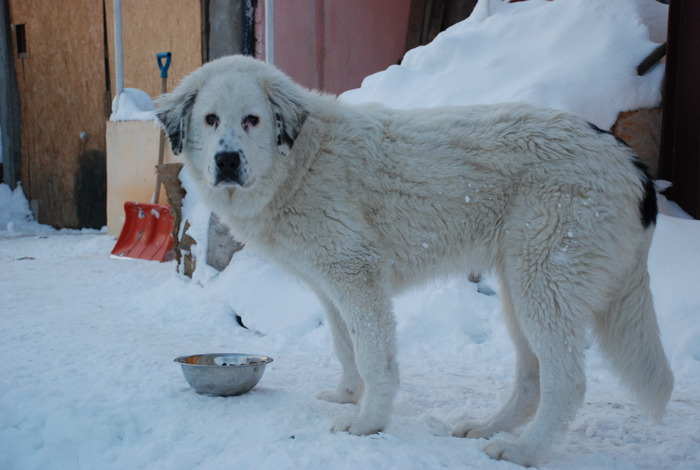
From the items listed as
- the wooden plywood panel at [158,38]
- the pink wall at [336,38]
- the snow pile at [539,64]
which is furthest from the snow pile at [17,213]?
the snow pile at [539,64]

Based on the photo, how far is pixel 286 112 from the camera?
317cm

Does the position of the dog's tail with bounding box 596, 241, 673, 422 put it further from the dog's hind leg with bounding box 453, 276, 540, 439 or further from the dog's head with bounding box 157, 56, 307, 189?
the dog's head with bounding box 157, 56, 307, 189

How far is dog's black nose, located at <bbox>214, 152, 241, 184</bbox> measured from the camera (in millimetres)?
3010

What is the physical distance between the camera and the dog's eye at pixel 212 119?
3162 millimetres

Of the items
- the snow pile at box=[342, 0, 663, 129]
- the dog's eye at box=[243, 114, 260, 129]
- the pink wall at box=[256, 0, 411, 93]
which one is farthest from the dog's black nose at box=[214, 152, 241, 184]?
the pink wall at box=[256, 0, 411, 93]

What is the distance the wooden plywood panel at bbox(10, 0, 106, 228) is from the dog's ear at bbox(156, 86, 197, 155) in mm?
11147

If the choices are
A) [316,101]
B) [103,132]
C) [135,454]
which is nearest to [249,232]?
[316,101]

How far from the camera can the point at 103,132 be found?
13.5 m

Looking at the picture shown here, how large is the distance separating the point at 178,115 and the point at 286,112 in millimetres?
584

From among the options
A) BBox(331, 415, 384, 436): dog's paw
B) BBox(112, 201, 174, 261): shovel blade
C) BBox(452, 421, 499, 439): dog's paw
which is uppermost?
BBox(331, 415, 384, 436): dog's paw

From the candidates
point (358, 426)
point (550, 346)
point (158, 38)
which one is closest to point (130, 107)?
point (158, 38)

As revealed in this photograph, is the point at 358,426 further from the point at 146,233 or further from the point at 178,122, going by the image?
the point at 146,233

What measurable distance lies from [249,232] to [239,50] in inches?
306

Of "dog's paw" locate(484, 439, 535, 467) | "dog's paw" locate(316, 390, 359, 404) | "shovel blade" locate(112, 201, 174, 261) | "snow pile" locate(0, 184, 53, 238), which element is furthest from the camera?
"snow pile" locate(0, 184, 53, 238)
